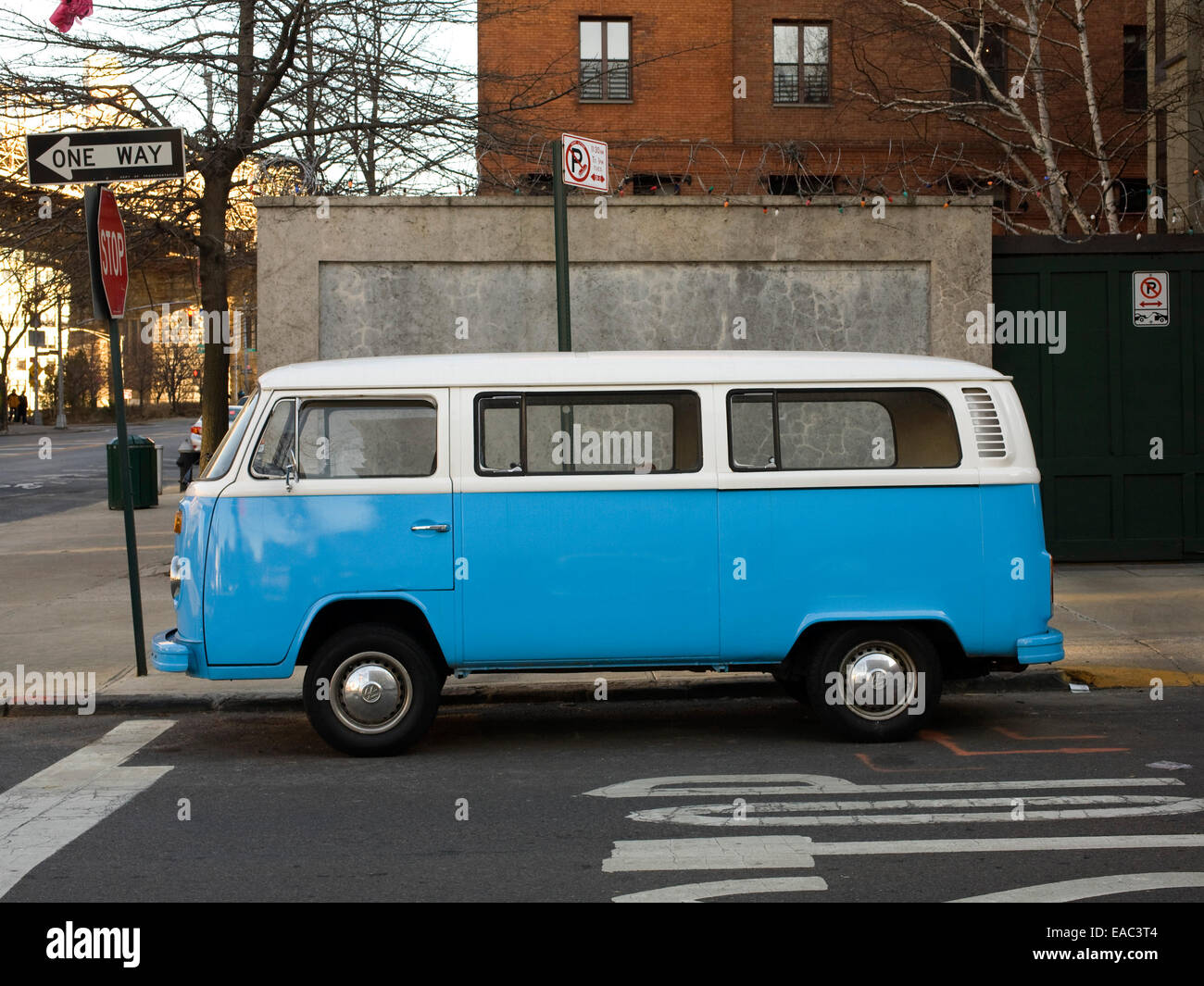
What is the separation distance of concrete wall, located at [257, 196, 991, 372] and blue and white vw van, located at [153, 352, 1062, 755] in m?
5.27

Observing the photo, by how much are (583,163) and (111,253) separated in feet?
11.4

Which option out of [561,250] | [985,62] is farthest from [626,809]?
[985,62]

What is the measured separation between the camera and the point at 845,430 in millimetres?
7367

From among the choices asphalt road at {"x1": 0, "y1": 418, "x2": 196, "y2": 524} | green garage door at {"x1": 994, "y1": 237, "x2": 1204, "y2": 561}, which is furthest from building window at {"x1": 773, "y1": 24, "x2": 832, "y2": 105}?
green garage door at {"x1": 994, "y1": 237, "x2": 1204, "y2": 561}

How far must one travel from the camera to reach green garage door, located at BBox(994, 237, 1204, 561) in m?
13.4

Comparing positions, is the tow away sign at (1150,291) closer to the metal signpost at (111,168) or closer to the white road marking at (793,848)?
the white road marking at (793,848)

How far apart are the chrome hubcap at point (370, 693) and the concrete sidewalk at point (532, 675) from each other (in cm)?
177

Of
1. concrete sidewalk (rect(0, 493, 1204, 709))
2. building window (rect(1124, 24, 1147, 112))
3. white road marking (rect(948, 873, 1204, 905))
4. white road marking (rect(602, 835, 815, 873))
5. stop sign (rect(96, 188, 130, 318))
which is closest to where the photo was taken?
white road marking (rect(948, 873, 1204, 905))

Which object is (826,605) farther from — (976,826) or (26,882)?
(26,882)

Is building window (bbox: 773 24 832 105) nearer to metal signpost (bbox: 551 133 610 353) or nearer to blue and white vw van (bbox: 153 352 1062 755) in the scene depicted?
metal signpost (bbox: 551 133 610 353)

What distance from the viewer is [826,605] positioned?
7.40 m

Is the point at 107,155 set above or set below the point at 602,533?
above
